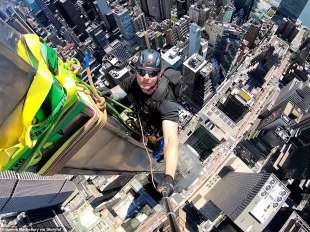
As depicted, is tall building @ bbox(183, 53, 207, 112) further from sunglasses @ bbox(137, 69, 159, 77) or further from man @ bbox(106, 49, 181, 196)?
sunglasses @ bbox(137, 69, 159, 77)

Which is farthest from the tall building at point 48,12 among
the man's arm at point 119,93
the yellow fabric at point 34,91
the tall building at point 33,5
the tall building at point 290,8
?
the yellow fabric at point 34,91

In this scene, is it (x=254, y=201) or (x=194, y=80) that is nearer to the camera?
(x=254, y=201)

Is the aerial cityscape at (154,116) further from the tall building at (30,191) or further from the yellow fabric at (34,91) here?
the tall building at (30,191)

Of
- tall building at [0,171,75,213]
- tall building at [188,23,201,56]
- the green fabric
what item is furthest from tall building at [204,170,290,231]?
the green fabric

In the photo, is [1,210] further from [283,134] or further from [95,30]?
[95,30]

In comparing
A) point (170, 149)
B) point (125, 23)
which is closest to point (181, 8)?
point (125, 23)

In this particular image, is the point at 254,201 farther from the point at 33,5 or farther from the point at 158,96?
the point at 33,5
